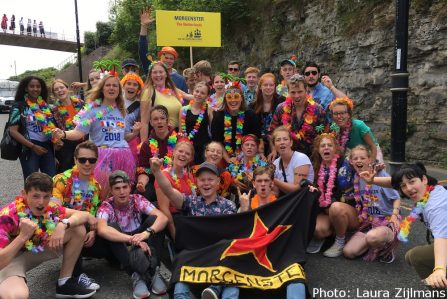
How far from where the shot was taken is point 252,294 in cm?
332

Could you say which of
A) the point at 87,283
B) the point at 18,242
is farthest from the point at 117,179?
the point at 18,242

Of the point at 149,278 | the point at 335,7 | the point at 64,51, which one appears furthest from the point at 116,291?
the point at 64,51

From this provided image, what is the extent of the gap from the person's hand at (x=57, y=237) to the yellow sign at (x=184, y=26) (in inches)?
268

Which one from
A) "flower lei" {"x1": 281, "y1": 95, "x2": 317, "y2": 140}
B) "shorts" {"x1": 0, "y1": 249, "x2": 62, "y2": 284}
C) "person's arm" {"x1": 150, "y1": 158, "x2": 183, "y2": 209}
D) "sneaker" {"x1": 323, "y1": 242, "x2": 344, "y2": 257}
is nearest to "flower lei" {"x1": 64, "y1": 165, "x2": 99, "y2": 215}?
"shorts" {"x1": 0, "y1": 249, "x2": 62, "y2": 284}

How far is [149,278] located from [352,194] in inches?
86.3

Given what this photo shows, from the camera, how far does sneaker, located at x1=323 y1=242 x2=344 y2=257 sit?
163 inches

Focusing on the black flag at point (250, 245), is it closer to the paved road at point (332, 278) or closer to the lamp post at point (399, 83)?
the paved road at point (332, 278)

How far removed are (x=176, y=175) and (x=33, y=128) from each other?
2063mm

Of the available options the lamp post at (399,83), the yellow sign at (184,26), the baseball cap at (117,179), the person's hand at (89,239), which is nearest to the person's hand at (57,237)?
the person's hand at (89,239)

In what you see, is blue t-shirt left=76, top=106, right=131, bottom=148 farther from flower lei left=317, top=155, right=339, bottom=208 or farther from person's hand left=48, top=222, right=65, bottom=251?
flower lei left=317, top=155, right=339, bottom=208

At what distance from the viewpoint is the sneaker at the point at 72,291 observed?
10.9 feet

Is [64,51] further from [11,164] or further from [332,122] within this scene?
[332,122]

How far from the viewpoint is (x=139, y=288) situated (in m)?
3.37

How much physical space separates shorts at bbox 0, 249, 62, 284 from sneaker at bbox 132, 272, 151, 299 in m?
0.66
